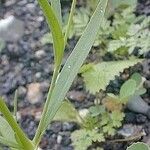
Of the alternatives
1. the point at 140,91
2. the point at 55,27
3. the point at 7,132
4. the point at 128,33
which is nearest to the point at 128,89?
the point at 140,91

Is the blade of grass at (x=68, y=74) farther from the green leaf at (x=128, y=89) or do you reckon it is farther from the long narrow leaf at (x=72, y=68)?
the green leaf at (x=128, y=89)

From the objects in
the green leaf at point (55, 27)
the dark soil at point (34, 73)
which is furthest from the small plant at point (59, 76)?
the dark soil at point (34, 73)

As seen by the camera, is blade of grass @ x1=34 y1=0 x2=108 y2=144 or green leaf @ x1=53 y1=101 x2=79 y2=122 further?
green leaf @ x1=53 y1=101 x2=79 y2=122

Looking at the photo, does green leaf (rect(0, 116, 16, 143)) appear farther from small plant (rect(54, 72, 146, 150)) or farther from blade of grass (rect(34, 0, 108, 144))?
small plant (rect(54, 72, 146, 150))

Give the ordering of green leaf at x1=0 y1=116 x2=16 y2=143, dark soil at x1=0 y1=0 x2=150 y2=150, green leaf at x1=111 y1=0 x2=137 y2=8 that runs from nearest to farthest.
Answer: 1. green leaf at x1=0 y1=116 x2=16 y2=143
2. dark soil at x1=0 y1=0 x2=150 y2=150
3. green leaf at x1=111 y1=0 x2=137 y2=8

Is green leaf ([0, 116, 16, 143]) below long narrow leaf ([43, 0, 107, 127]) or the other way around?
below

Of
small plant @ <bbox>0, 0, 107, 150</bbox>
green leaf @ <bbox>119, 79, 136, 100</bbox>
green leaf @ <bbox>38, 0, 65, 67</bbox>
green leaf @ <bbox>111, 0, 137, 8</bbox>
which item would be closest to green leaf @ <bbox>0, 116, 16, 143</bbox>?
small plant @ <bbox>0, 0, 107, 150</bbox>

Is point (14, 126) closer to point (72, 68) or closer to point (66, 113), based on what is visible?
point (72, 68)

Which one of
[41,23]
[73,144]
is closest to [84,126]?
[73,144]
